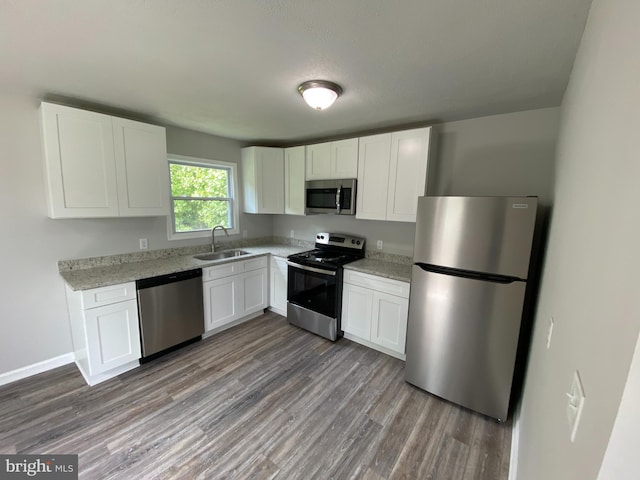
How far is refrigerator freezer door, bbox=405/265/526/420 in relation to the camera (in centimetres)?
187

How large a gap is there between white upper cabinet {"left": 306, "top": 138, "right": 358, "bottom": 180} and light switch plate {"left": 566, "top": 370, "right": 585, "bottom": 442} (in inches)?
102

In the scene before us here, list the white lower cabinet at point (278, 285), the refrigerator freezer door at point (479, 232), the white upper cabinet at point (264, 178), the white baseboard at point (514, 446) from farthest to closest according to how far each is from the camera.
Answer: the white upper cabinet at point (264, 178) → the white lower cabinet at point (278, 285) → the refrigerator freezer door at point (479, 232) → the white baseboard at point (514, 446)

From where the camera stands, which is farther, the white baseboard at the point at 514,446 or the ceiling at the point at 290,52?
the white baseboard at the point at 514,446

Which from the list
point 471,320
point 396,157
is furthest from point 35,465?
point 396,157

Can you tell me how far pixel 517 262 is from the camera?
1.78 meters

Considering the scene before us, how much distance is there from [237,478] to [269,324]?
190 cm

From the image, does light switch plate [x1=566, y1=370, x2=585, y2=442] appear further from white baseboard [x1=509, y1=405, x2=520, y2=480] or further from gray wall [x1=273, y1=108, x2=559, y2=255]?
gray wall [x1=273, y1=108, x2=559, y2=255]

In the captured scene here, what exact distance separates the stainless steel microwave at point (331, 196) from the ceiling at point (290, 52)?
2.82 feet

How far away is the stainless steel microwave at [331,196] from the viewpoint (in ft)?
9.98

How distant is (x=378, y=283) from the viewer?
2.73 m

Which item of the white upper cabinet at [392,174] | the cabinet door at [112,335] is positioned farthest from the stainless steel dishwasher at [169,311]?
the white upper cabinet at [392,174]

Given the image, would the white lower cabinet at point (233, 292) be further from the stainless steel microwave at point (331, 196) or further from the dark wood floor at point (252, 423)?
the stainless steel microwave at point (331, 196)

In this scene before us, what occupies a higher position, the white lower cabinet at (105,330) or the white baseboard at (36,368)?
the white lower cabinet at (105,330)

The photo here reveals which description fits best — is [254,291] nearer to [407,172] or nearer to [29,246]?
[29,246]
